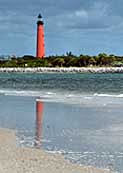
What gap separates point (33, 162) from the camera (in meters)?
8.41

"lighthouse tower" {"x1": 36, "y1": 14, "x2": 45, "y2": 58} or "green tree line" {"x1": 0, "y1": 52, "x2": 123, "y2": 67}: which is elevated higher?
"lighthouse tower" {"x1": 36, "y1": 14, "x2": 45, "y2": 58}

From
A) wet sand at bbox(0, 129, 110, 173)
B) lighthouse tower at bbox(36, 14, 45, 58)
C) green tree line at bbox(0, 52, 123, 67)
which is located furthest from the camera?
green tree line at bbox(0, 52, 123, 67)

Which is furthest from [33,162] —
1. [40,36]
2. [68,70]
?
[68,70]

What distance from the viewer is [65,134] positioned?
39.3 feet

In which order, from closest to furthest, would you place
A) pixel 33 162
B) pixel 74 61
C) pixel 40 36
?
pixel 33 162 → pixel 40 36 → pixel 74 61

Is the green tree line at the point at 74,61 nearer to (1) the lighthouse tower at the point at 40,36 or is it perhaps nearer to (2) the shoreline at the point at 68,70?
(2) the shoreline at the point at 68,70

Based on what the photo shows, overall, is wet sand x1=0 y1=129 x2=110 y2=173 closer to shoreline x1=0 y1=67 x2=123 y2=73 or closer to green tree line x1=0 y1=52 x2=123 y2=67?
shoreline x1=0 y1=67 x2=123 y2=73

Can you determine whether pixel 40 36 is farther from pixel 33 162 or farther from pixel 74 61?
pixel 33 162

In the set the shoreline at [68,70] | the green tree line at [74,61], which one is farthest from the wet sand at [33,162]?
the green tree line at [74,61]

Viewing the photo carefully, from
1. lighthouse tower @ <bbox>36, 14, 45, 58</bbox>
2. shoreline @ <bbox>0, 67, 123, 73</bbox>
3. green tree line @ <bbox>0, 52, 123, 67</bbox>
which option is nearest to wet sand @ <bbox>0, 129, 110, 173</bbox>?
lighthouse tower @ <bbox>36, 14, 45, 58</bbox>

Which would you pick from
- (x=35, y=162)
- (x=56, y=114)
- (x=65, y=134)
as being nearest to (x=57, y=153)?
(x=35, y=162)

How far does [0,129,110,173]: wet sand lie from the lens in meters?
7.77

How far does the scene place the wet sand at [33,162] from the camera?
7.77 m

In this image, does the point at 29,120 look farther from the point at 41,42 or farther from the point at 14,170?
the point at 41,42
